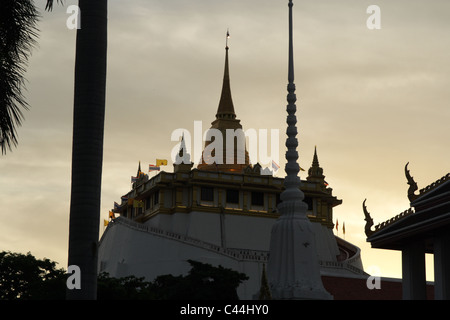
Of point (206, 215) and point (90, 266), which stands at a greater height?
point (206, 215)

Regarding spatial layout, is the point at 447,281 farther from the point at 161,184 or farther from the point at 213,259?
the point at 161,184

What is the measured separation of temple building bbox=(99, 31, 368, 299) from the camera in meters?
76.0

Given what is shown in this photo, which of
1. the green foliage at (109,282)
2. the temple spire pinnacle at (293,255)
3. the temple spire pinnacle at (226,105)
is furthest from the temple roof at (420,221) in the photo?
the temple spire pinnacle at (226,105)

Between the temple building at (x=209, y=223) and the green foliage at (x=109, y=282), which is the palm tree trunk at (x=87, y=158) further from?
the temple building at (x=209, y=223)

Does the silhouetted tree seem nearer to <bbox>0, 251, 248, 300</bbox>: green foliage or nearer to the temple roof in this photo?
the temple roof

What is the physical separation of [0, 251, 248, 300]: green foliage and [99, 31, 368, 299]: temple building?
1534 cm

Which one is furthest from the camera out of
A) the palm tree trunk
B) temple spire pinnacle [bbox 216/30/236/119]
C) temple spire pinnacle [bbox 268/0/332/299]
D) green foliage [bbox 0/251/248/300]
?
temple spire pinnacle [bbox 216/30/236/119]

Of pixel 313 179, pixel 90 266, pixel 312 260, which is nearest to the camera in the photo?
pixel 90 266

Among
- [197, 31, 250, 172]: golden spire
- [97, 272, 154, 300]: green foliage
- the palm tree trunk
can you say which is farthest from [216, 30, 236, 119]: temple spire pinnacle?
the palm tree trunk

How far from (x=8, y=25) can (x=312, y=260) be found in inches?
1257
